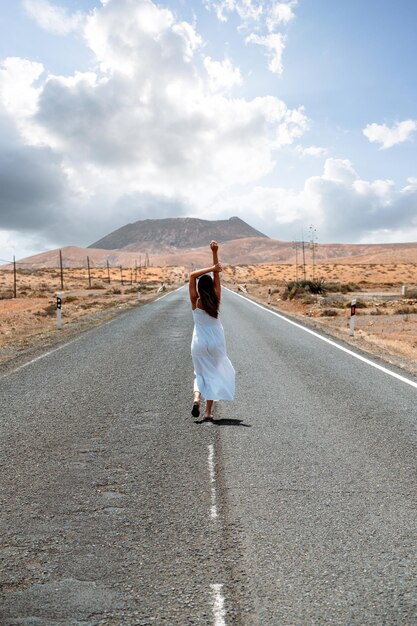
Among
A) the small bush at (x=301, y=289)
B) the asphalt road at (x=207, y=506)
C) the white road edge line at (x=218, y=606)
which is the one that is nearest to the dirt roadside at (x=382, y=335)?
the asphalt road at (x=207, y=506)

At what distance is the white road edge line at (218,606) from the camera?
3045 millimetres

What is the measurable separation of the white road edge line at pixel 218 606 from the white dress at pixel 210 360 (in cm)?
397

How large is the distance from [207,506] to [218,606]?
1.41m

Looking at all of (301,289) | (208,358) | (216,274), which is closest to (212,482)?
(208,358)

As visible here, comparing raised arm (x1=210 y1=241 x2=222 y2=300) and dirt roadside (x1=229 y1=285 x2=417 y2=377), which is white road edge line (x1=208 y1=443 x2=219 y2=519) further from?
dirt roadside (x1=229 y1=285 x2=417 y2=377)

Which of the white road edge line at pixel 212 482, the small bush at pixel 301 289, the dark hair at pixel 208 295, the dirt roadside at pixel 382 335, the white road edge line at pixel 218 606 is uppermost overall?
the dark hair at pixel 208 295

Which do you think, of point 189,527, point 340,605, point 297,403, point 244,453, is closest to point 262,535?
point 189,527

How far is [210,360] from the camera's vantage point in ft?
24.2

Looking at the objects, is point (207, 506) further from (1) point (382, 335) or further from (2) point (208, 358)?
(1) point (382, 335)

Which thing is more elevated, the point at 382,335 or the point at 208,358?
the point at 208,358

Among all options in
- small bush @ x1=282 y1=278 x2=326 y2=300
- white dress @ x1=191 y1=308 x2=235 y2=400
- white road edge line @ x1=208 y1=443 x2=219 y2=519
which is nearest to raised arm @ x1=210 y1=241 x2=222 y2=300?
white dress @ x1=191 y1=308 x2=235 y2=400

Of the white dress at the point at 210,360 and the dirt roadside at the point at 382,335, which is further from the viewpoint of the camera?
the dirt roadside at the point at 382,335

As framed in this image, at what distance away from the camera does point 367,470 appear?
18.0 feet

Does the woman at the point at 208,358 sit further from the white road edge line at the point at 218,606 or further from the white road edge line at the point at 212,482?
the white road edge line at the point at 218,606
